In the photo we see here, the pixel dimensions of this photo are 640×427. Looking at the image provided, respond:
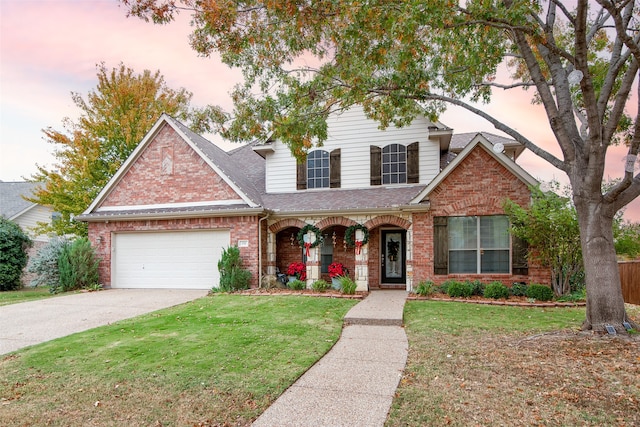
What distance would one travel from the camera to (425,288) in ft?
40.2

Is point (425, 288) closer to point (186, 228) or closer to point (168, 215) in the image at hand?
point (186, 228)

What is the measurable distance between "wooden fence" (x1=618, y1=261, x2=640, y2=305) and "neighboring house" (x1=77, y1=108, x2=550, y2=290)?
522cm

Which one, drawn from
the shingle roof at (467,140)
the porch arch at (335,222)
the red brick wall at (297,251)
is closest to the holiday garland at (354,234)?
the porch arch at (335,222)

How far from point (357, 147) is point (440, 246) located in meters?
5.00

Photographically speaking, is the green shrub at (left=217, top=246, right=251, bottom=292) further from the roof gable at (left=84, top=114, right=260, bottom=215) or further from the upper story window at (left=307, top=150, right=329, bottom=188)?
the upper story window at (left=307, top=150, right=329, bottom=188)

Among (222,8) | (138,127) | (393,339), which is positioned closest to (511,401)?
(393,339)

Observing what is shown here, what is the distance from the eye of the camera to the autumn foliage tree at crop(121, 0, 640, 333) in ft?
22.7

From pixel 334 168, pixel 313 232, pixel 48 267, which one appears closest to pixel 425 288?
pixel 313 232

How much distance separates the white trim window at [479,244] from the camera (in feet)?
40.8

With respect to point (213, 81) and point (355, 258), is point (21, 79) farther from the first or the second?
point (355, 258)

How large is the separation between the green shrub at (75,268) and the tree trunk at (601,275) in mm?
15194

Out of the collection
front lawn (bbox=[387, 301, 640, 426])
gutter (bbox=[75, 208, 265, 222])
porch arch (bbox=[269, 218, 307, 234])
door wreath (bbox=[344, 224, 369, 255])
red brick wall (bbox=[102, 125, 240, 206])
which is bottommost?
front lawn (bbox=[387, 301, 640, 426])

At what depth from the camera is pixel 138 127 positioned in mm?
22062

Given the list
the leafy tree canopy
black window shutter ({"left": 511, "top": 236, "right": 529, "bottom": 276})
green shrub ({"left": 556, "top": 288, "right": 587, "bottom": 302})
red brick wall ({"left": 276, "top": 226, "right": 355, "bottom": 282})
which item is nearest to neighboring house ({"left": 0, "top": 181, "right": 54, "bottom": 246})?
red brick wall ({"left": 276, "top": 226, "right": 355, "bottom": 282})
